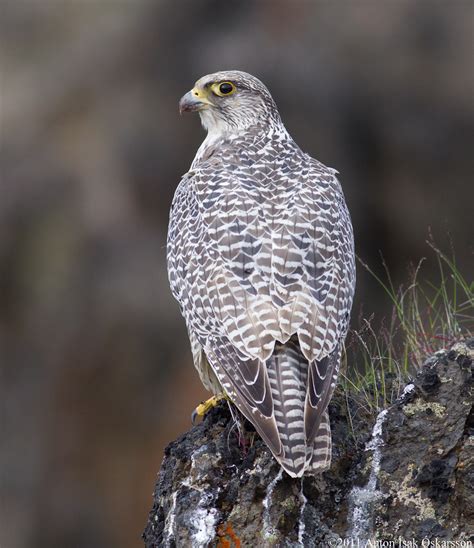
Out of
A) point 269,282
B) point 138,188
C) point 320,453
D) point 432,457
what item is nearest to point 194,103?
point 269,282

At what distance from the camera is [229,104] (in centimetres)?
701

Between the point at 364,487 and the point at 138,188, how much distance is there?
11801 millimetres

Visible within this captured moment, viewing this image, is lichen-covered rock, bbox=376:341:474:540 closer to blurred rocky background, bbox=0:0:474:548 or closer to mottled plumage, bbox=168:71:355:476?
mottled plumage, bbox=168:71:355:476

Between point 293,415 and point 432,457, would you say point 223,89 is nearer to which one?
point 293,415

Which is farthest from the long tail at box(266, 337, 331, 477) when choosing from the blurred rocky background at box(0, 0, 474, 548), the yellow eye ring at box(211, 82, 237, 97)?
the blurred rocky background at box(0, 0, 474, 548)

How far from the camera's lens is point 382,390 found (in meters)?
5.34

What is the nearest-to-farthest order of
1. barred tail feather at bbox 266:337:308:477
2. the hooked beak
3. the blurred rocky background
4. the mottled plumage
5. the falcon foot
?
barred tail feather at bbox 266:337:308:477, the mottled plumage, the falcon foot, the hooked beak, the blurred rocky background

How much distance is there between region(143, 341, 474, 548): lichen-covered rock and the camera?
4605 mm

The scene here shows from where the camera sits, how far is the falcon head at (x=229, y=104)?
697cm

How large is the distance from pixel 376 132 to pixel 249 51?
8.01 ft

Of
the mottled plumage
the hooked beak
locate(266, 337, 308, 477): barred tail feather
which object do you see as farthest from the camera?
the hooked beak

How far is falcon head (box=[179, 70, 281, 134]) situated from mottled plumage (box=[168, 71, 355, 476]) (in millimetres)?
316

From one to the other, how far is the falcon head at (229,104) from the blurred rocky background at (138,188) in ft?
26.3

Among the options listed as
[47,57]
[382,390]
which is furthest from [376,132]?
[382,390]
